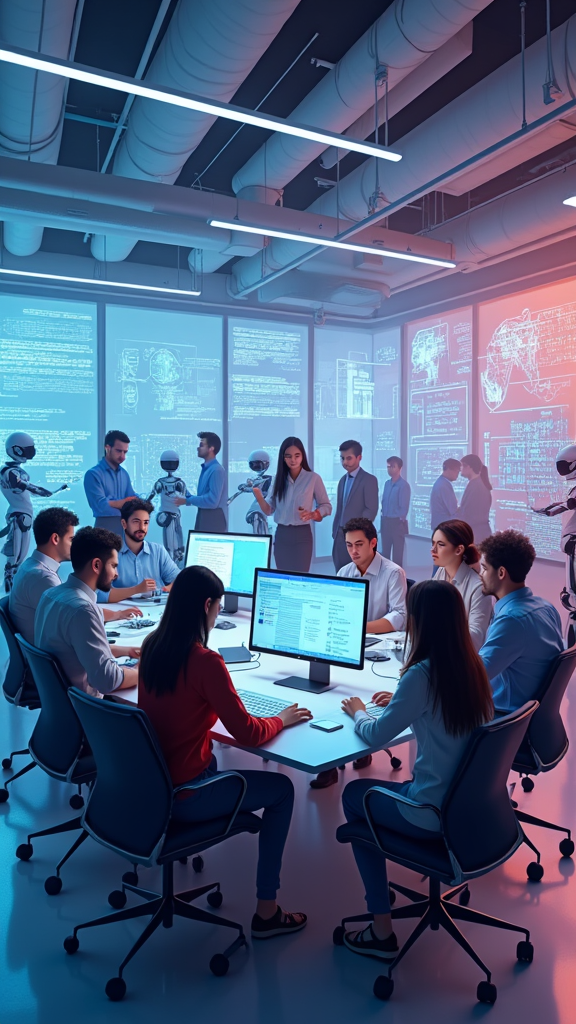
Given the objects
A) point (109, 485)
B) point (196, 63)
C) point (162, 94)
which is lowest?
point (109, 485)

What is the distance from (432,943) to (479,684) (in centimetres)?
94

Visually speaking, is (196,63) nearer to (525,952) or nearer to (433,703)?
(433,703)

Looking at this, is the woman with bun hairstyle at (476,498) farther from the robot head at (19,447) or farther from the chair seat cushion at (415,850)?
the chair seat cushion at (415,850)

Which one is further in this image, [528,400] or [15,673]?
[528,400]

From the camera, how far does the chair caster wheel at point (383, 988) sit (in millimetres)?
2061

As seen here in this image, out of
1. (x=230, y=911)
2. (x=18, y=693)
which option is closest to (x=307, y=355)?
(x=18, y=693)

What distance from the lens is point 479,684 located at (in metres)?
2.07

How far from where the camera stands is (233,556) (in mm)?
3848

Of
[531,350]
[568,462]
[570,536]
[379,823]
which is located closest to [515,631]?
[379,823]

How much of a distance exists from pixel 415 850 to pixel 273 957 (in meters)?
0.64

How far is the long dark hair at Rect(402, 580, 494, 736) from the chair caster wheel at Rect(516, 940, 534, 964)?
76cm

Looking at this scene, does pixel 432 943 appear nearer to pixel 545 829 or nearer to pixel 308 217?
pixel 545 829

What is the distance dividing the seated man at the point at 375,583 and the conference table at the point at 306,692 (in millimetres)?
95

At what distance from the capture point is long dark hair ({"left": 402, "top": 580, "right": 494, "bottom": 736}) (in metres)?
2.03
